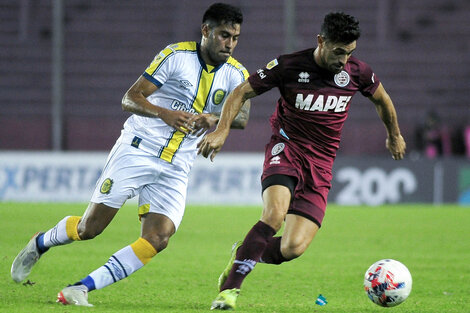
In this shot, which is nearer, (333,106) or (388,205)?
(333,106)

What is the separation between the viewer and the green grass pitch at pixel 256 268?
20.2 feet

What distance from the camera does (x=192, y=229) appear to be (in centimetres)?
1280

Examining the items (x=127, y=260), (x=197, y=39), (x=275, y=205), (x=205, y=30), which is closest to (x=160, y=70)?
(x=205, y=30)

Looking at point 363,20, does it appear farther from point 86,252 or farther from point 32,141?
point 86,252

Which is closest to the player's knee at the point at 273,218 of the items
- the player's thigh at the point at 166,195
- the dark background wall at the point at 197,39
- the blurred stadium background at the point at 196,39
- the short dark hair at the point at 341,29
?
the player's thigh at the point at 166,195

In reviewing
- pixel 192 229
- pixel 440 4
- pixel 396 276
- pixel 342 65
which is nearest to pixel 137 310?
pixel 396 276

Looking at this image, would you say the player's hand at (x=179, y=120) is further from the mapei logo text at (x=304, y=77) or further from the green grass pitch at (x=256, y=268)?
the green grass pitch at (x=256, y=268)

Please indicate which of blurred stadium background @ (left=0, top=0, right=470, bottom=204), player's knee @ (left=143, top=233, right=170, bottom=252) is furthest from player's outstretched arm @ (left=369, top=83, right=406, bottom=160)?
blurred stadium background @ (left=0, top=0, right=470, bottom=204)

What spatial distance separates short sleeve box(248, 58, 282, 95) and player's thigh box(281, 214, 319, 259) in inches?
38.3

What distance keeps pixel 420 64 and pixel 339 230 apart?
9.81m

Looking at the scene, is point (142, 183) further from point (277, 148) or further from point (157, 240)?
point (277, 148)

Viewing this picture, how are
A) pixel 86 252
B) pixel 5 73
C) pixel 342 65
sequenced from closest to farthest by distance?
pixel 342 65 < pixel 86 252 < pixel 5 73

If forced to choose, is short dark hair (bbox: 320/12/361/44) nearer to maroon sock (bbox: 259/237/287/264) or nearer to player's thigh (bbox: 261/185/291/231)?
player's thigh (bbox: 261/185/291/231)

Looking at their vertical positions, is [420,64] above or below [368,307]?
above
